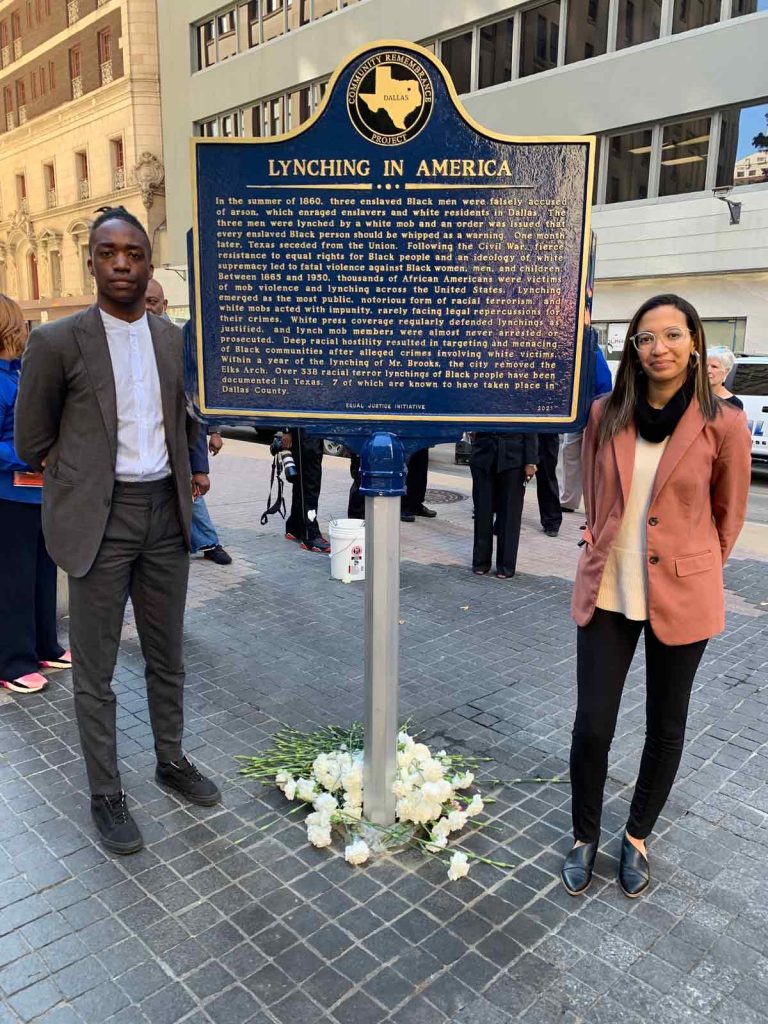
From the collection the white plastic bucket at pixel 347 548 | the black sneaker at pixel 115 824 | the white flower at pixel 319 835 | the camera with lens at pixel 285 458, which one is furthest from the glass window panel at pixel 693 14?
the black sneaker at pixel 115 824

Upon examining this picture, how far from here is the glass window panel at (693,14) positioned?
1742 centimetres

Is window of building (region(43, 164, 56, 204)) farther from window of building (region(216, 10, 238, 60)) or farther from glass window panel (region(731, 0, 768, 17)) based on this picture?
glass window panel (region(731, 0, 768, 17))

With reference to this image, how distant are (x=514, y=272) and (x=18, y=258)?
44.4m

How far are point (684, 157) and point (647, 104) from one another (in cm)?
157

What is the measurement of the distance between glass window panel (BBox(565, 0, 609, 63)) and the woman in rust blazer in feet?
67.8

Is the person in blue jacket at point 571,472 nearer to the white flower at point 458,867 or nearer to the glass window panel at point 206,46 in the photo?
the white flower at point 458,867

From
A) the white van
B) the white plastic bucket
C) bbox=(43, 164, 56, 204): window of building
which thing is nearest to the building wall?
the white van

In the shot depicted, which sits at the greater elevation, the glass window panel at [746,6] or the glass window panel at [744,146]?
the glass window panel at [746,6]

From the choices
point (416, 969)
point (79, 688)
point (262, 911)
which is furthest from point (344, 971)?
point (79, 688)

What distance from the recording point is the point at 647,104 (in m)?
18.5

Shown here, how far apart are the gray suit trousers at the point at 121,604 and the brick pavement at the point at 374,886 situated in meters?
0.43

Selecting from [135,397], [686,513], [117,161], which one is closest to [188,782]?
[135,397]

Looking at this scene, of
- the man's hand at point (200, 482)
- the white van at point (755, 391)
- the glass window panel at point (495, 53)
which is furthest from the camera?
the glass window panel at point (495, 53)

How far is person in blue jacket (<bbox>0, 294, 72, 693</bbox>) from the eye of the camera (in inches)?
155
